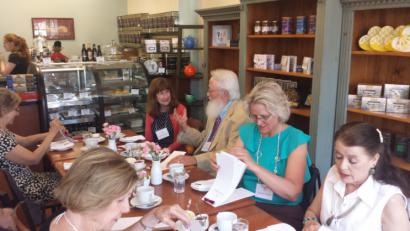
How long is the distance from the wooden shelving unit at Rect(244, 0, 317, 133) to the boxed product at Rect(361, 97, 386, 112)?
0.66 metres

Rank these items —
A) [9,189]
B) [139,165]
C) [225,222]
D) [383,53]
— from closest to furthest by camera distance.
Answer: [225,222] < [139,165] < [9,189] < [383,53]

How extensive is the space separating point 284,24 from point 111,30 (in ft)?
20.1

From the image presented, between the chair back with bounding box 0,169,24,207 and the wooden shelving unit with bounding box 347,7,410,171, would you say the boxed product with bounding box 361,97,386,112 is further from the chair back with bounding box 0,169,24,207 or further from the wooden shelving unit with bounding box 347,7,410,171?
the chair back with bounding box 0,169,24,207

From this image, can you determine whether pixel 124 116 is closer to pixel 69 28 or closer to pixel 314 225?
pixel 314 225

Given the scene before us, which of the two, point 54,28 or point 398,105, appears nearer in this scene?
point 398,105

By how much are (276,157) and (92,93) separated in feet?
8.82

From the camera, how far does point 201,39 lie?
5270 millimetres

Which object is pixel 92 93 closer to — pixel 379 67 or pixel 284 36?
pixel 284 36

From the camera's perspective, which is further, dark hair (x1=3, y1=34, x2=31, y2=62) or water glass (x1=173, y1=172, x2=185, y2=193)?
dark hair (x1=3, y1=34, x2=31, y2=62)

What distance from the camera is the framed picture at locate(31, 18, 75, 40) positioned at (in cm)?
814

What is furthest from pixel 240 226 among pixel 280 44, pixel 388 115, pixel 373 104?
pixel 280 44

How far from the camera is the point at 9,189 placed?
8.26 feet

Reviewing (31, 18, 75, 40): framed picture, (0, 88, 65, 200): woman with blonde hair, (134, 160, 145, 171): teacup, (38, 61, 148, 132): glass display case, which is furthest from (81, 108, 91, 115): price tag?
(31, 18, 75, 40): framed picture

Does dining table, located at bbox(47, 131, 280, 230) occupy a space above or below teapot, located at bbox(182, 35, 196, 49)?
below
